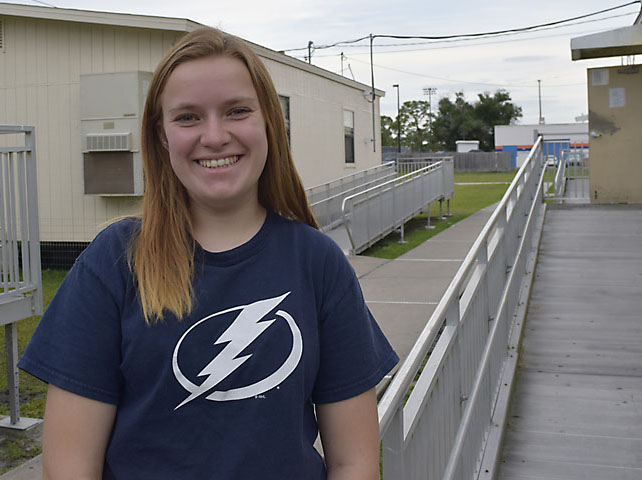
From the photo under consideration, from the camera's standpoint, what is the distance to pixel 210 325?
1.38 meters

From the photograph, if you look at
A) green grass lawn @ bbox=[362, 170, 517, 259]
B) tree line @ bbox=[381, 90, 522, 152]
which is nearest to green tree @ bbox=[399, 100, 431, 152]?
tree line @ bbox=[381, 90, 522, 152]

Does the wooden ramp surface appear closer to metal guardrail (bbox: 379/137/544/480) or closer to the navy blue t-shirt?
metal guardrail (bbox: 379/137/544/480)

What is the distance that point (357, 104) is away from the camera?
68.7 feet

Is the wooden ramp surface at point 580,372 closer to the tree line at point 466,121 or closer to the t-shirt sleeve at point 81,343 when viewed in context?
the t-shirt sleeve at point 81,343

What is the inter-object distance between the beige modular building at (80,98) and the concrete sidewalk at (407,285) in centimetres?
407

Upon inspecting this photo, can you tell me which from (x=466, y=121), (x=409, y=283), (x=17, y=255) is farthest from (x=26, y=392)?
(x=466, y=121)

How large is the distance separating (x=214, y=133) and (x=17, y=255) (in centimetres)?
409

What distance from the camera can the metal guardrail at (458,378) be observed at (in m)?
2.12

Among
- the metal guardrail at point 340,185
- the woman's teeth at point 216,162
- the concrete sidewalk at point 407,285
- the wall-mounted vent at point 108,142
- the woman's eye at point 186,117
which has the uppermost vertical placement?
the wall-mounted vent at point 108,142

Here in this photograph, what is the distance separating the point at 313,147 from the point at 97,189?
21.0 ft

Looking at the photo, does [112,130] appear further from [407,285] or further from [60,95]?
[407,285]

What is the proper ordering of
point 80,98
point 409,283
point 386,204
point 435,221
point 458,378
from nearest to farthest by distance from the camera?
point 458,378 → point 409,283 → point 80,98 → point 386,204 → point 435,221

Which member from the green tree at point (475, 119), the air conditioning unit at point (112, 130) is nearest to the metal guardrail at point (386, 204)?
the air conditioning unit at point (112, 130)

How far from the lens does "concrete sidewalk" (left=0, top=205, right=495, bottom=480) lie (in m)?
7.27
